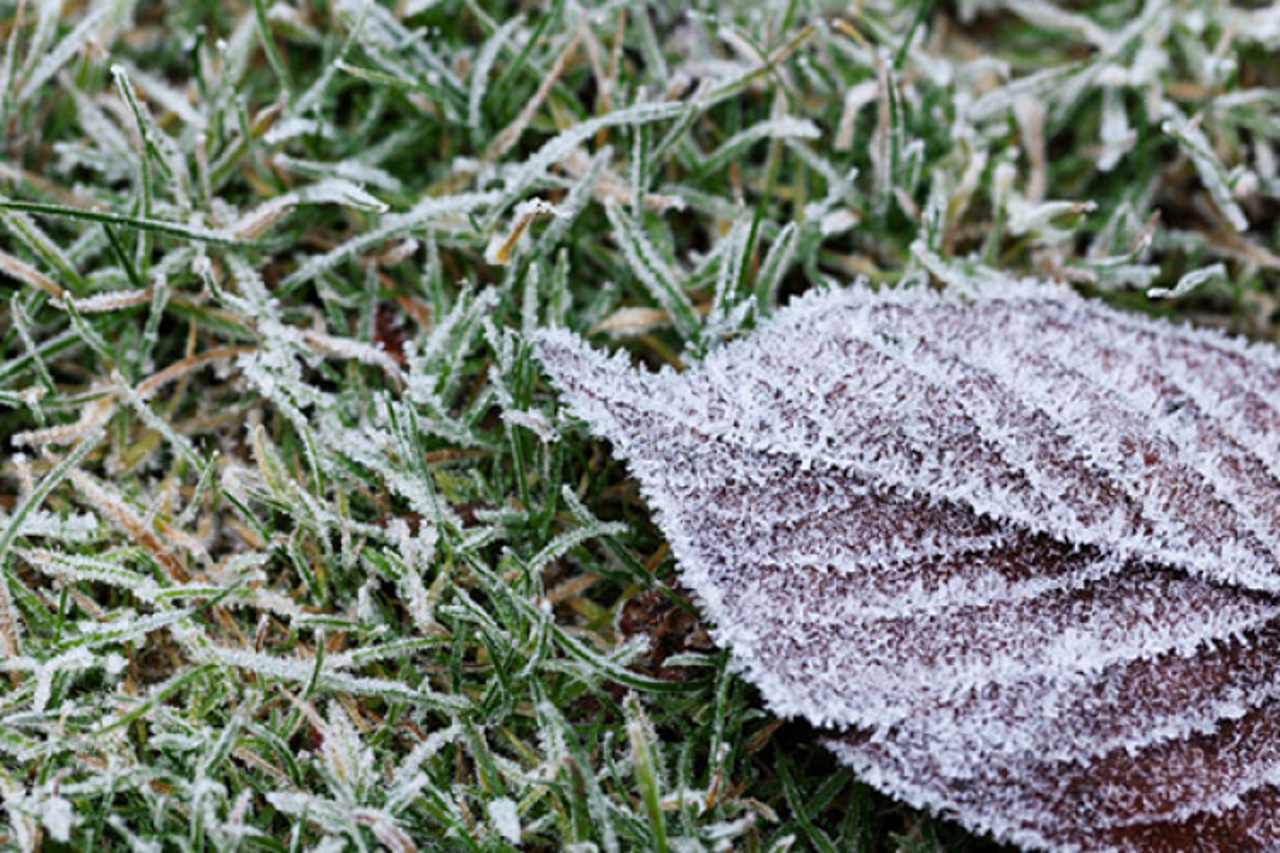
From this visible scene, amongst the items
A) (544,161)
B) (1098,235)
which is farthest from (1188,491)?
(544,161)

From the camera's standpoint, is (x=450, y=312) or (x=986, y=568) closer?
(x=986, y=568)

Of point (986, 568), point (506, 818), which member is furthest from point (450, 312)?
point (986, 568)

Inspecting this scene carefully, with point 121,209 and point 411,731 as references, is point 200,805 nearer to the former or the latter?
point 411,731

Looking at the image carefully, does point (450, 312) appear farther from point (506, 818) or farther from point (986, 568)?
point (986, 568)

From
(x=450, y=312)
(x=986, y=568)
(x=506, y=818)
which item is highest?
(x=450, y=312)

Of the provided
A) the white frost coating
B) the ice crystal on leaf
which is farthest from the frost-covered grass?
the ice crystal on leaf

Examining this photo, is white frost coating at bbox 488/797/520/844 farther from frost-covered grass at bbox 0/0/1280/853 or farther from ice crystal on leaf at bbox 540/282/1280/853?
ice crystal on leaf at bbox 540/282/1280/853
